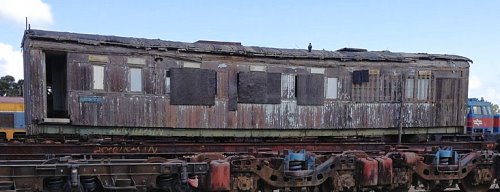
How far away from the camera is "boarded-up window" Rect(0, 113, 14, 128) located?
2258 centimetres

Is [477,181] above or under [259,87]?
under

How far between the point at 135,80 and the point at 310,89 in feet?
17.6

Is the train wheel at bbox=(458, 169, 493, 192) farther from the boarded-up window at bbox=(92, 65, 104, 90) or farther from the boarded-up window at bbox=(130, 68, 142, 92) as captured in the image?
the boarded-up window at bbox=(92, 65, 104, 90)

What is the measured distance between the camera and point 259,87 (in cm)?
1330

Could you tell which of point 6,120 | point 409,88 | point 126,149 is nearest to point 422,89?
point 409,88

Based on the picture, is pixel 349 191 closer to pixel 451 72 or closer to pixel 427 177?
pixel 427 177

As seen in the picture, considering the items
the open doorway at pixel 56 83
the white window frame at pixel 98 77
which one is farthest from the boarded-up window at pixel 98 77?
the open doorway at pixel 56 83

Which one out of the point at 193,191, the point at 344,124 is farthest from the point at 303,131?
the point at 193,191

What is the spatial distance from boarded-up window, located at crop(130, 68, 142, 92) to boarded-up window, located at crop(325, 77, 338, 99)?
19.1ft

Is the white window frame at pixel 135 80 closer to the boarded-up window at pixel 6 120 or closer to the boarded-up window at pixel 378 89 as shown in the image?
the boarded-up window at pixel 378 89

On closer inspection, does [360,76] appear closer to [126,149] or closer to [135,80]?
[135,80]

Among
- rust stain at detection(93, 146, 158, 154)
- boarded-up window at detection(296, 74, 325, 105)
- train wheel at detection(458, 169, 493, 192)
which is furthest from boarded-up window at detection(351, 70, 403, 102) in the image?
rust stain at detection(93, 146, 158, 154)

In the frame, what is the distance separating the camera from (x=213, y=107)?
12914mm

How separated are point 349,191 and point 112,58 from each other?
292 inches
